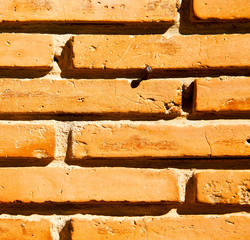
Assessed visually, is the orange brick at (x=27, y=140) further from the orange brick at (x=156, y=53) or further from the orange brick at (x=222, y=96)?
the orange brick at (x=222, y=96)

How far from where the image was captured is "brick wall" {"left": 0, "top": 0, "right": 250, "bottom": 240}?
2.77 ft

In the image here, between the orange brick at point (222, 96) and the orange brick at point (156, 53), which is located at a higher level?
the orange brick at point (156, 53)

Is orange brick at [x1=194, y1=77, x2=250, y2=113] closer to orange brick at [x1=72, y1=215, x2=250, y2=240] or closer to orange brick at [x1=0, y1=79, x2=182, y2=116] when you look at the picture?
Result: orange brick at [x1=0, y1=79, x2=182, y2=116]

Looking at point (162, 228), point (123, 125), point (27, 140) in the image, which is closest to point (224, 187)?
point (162, 228)

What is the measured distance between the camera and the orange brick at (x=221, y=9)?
86cm

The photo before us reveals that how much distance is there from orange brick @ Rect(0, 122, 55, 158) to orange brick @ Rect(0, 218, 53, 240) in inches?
6.7

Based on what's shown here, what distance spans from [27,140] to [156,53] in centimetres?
40

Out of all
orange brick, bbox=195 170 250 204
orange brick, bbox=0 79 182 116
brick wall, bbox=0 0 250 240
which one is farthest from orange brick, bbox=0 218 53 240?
orange brick, bbox=195 170 250 204

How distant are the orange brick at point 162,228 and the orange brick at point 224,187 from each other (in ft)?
0.16

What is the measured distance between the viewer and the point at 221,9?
86 centimetres

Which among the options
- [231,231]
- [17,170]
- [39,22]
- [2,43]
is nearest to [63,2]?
[39,22]

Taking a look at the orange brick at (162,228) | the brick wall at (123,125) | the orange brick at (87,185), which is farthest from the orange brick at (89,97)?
the orange brick at (162,228)

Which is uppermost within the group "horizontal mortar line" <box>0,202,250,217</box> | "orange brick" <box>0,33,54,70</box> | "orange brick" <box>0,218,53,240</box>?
"orange brick" <box>0,33,54,70</box>

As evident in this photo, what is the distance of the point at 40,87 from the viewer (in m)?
0.86
